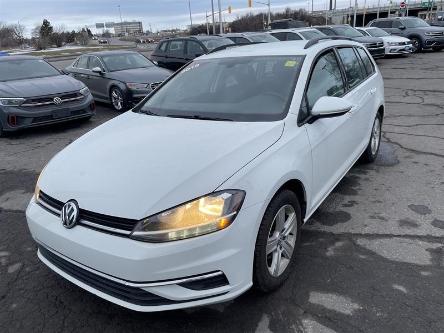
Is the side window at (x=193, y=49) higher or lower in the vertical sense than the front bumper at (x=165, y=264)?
higher

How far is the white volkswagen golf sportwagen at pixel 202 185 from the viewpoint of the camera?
7.67 ft

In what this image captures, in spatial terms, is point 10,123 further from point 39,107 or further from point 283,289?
point 283,289

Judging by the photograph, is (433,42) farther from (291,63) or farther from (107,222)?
(107,222)

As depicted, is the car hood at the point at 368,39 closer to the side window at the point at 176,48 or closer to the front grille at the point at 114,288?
the side window at the point at 176,48

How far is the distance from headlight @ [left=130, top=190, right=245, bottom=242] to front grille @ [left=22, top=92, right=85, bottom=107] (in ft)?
21.0

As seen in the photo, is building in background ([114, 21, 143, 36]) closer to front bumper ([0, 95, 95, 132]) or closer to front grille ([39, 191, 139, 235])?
front bumper ([0, 95, 95, 132])

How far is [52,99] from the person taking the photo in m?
→ 7.93

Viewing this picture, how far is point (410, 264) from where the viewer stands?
3.23 meters

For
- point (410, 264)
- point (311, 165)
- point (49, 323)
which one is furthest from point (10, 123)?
point (410, 264)

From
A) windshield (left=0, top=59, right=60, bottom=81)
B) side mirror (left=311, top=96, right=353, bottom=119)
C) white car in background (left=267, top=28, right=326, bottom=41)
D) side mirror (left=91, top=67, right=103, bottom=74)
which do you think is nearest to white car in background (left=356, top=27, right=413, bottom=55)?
white car in background (left=267, top=28, right=326, bottom=41)

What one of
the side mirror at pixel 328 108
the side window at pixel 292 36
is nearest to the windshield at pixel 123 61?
the side window at pixel 292 36

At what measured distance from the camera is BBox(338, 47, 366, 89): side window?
4.42m

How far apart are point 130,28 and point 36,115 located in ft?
440

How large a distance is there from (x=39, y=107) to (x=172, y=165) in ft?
20.1
